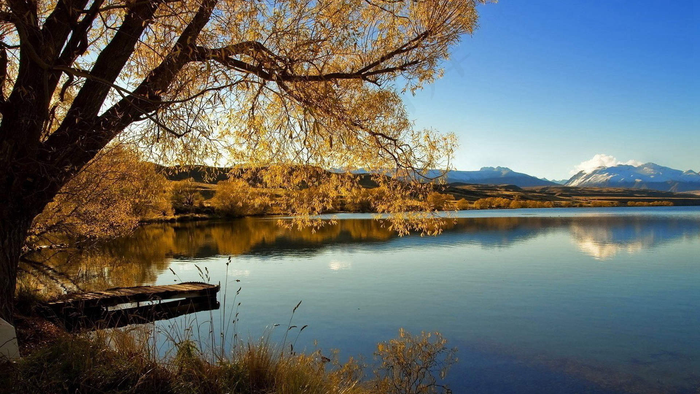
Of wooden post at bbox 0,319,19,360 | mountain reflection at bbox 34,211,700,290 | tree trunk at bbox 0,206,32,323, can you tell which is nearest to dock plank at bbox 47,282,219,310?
mountain reflection at bbox 34,211,700,290

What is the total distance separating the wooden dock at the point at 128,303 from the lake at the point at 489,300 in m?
0.79

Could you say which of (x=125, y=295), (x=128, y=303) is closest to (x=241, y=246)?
(x=128, y=303)

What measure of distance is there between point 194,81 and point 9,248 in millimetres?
2719

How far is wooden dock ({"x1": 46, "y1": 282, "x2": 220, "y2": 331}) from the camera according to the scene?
930 centimetres

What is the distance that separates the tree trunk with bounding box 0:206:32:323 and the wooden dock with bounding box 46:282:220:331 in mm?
4128

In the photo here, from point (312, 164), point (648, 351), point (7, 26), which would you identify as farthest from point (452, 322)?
point (7, 26)

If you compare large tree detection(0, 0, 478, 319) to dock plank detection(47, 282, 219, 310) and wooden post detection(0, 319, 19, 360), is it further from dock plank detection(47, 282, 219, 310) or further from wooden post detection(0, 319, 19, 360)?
dock plank detection(47, 282, 219, 310)

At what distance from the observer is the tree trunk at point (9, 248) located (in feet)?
14.9

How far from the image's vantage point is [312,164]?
7.75m

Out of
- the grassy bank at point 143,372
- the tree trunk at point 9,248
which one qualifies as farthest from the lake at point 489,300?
the tree trunk at point 9,248

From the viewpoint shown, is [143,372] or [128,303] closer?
[143,372]

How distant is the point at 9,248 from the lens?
15.1 ft

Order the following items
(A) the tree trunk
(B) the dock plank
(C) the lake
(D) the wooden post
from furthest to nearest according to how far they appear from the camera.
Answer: (B) the dock plank, (C) the lake, (A) the tree trunk, (D) the wooden post

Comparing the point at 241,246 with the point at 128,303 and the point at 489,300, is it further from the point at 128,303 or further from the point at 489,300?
the point at 489,300
